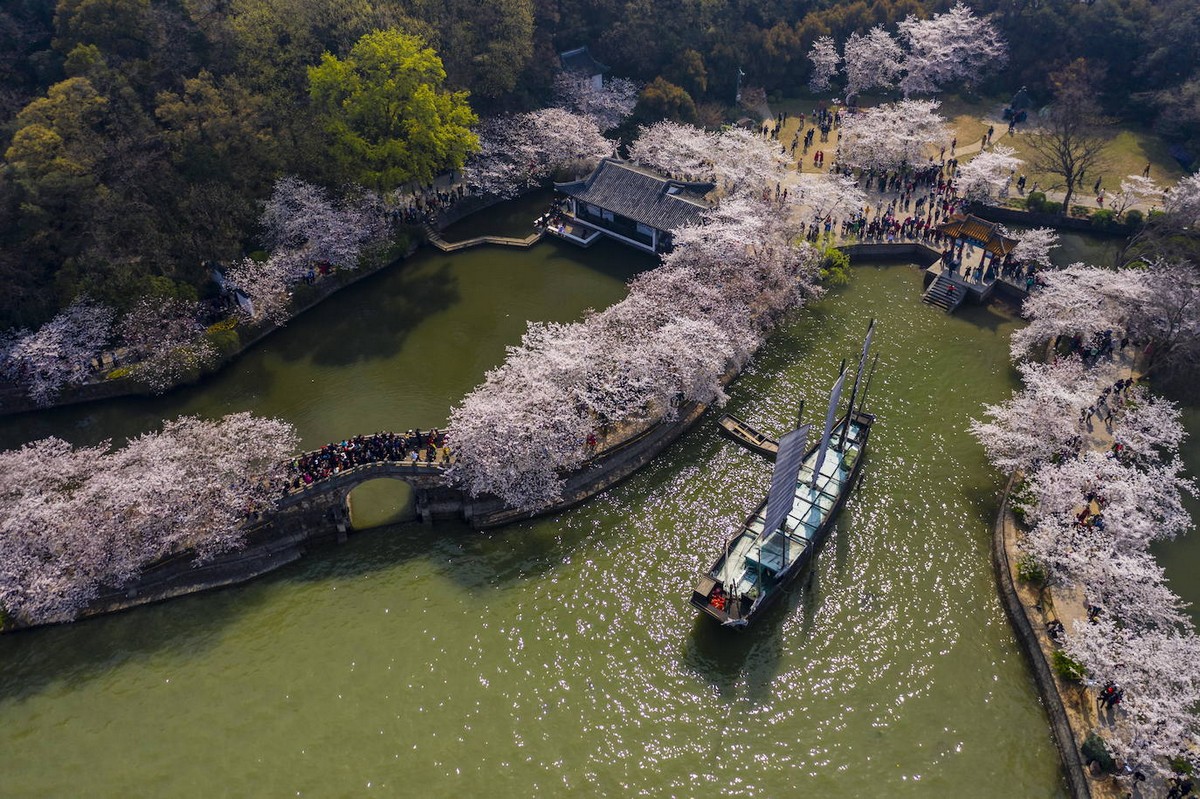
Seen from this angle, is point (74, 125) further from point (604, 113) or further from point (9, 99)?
point (604, 113)

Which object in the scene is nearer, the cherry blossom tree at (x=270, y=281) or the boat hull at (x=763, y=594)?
the boat hull at (x=763, y=594)

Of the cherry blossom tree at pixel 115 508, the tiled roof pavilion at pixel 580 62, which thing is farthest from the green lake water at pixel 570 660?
the tiled roof pavilion at pixel 580 62

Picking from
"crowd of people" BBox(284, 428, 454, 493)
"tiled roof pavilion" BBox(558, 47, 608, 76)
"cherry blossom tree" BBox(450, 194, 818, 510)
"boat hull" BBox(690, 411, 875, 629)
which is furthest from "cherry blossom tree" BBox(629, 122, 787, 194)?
"crowd of people" BBox(284, 428, 454, 493)

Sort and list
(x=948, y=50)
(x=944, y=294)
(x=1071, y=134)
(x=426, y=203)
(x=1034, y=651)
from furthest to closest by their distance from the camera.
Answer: (x=948, y=50) < (x=426, y=203) < (x=1071, y=134) < (x=944, y=294) < (x=1034, y=651)

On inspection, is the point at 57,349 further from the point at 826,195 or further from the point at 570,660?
the point at 826,195

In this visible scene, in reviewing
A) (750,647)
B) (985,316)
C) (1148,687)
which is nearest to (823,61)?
(985,316)

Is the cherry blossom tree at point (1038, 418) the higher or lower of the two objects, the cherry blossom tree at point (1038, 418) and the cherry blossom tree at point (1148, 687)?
the higher

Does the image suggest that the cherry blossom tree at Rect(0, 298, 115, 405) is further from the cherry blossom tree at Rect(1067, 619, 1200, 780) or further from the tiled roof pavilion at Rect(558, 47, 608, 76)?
the cherry blossom tree at Rect(1067, 619, 1200, 780)

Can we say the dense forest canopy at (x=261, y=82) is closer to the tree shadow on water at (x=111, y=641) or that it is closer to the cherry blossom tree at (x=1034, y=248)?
the tree shadow on water at (x=111, y=641)
